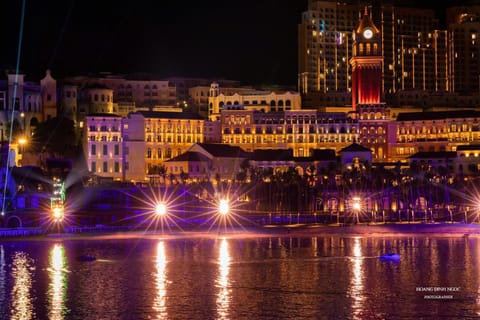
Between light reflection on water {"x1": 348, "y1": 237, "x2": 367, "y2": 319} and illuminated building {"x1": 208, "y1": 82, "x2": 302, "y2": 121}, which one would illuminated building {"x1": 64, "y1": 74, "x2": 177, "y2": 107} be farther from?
light reflection on water {"x1": 348, "y1": 237, "x2": 367, "y2": 319}

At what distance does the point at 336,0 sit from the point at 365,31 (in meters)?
33.1

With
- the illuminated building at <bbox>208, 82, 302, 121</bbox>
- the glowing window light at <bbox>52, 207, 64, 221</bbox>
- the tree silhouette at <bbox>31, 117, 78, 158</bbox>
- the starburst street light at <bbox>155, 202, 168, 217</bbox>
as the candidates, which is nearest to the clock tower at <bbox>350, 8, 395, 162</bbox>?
the illuminated building at <bbox>208, 82, 302, 121</bbox>

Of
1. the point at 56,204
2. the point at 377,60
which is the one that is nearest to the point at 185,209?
the point at 56,204

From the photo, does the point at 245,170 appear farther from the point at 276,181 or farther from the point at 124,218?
the point at 124,218

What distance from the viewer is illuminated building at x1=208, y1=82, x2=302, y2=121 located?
13612 centimetres

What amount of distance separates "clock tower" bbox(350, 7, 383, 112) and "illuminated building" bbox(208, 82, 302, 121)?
975 centimetres

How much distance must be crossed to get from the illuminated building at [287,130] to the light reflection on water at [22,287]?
71.6 metres

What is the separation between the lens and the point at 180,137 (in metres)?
122

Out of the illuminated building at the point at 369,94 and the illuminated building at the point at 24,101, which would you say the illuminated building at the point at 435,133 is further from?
the illuminated building at the point at 24,101

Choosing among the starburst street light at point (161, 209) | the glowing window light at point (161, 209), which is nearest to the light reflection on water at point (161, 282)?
the starburst street light at point (161, 209)

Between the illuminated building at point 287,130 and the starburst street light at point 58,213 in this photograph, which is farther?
the illuminated building at point 287,130

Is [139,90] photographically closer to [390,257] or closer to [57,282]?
[390,257]

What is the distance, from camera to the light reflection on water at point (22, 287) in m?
39.8

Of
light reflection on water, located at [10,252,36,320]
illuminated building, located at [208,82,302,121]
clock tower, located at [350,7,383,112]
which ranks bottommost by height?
light reflection on water, located at [10,252,36,320]
